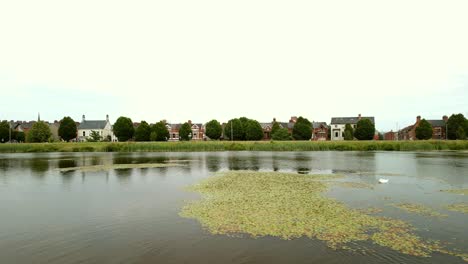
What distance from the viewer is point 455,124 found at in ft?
338

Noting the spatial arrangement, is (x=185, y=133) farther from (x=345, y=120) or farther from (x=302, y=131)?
(x=345, y=120)

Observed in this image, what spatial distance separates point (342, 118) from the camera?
134500 mm

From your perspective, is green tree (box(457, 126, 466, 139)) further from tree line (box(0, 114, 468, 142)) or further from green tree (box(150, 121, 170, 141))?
green tree (box(150, 121, 170, 141))

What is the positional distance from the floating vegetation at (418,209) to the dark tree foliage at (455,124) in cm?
10452

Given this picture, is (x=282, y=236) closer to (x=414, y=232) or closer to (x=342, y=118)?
(x=414, y=232)

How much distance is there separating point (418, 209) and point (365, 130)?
9595 cm

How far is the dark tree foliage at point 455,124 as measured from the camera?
101344 mm

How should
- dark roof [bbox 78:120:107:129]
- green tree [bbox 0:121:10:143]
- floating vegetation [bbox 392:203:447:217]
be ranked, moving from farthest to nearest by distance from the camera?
1. dark roof [bbox 78:120:107:129]
2. green tree [bbox 0:121:10:143]
3. floating vegetation [bbox 392:203:447:217]

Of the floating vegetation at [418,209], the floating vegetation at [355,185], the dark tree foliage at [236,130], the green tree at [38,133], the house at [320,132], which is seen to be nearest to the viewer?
the floating vegetation at [418,209]

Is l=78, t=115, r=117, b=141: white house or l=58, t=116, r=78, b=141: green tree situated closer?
l=58, t=116, r=78, b=141: green tree

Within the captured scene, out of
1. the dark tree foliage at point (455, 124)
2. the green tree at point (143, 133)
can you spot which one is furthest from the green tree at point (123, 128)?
the dark tree foliage at point (455, 124)

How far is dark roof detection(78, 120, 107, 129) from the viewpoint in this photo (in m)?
138

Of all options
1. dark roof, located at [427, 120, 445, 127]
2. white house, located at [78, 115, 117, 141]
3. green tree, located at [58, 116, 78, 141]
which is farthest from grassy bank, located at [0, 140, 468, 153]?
dark roof, located at [427, 120, 445, 127]

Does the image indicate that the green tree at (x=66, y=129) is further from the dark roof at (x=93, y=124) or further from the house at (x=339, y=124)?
the house at (x=339, y=124)
